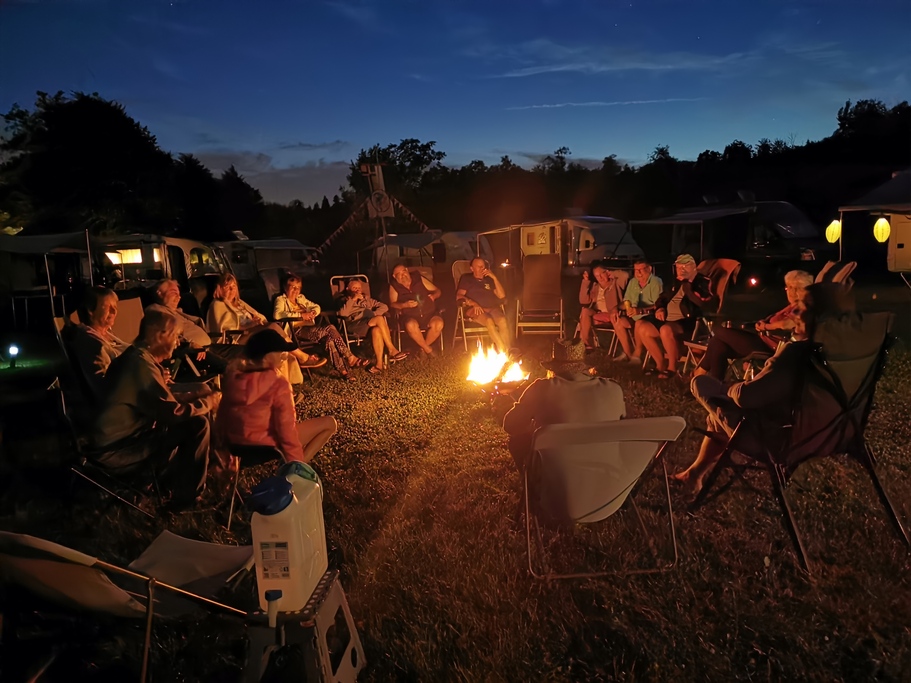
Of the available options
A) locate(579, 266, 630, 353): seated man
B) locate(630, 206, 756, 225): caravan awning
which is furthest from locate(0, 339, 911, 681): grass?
locate(630, 206, 756, 225): caravan awning

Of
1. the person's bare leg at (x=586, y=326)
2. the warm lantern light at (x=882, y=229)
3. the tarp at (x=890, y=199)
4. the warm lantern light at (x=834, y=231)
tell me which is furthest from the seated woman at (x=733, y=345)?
the warm lantern light at (x=834, y=231)

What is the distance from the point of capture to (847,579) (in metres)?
2.72

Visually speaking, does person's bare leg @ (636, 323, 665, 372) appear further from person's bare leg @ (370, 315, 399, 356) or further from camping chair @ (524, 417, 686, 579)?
camping chair @ (524, 417, 686, 579)

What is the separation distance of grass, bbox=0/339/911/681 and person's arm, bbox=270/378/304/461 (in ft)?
1.72

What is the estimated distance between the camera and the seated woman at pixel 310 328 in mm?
6949

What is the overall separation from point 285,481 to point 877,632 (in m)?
2.30

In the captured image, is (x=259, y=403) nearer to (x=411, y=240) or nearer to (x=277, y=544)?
(x=277, y=544)

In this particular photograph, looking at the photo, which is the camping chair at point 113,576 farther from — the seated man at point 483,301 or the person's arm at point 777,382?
the seated man at point 483,301

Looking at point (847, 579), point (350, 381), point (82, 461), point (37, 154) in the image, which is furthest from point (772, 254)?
point (37, 154)

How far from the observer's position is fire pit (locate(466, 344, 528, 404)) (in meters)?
4.84

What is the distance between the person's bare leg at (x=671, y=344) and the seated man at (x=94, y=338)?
478cm

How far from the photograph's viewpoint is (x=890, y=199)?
14070 mm

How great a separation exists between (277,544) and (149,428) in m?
1.79

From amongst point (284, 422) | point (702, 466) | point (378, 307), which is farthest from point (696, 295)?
point (284, 422)
